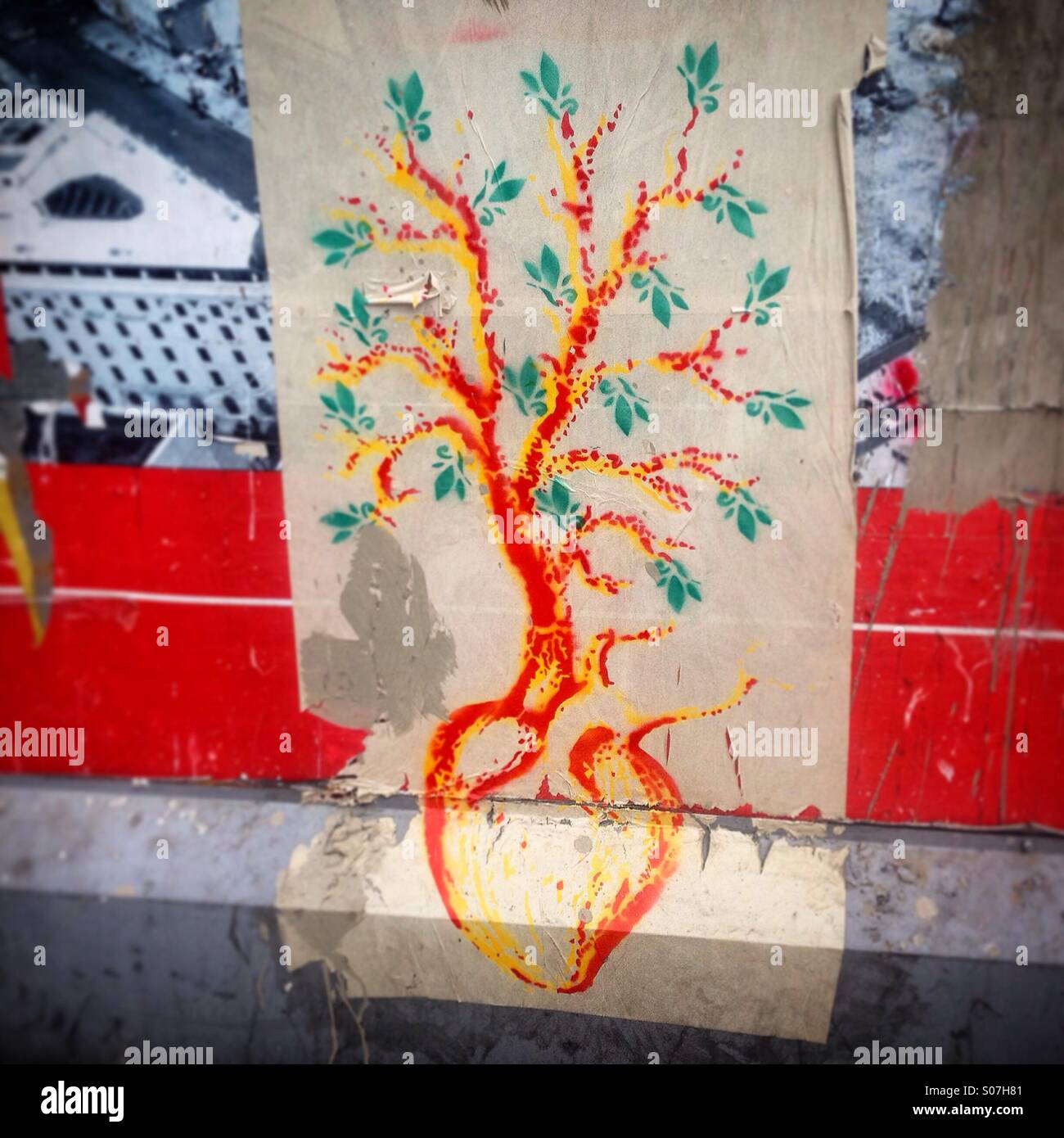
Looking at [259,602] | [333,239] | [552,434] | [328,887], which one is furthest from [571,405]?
[328,887]

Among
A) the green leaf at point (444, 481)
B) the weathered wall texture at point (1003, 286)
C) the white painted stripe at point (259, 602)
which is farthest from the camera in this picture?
the green leaf at point (444, 481)

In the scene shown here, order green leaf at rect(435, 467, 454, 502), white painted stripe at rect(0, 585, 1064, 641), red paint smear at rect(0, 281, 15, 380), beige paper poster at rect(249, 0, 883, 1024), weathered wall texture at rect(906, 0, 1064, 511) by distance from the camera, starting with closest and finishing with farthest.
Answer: weathered wall texture at rect(906, 0, 1064, 511) < beige paper poster at rect(249, 0, 883, 1024) < white painted stripe at rect(0, 585, 1064, 641) < green leaf at rect(435, 467, 454, 502) < red paint smear at rect(0, 281, 15, 380)

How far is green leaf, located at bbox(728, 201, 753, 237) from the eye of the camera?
1878 millimetres

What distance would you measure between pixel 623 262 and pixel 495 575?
897 millimetres

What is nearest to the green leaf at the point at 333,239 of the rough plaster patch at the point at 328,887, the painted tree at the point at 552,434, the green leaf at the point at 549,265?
the painted tree at the point at 552,434

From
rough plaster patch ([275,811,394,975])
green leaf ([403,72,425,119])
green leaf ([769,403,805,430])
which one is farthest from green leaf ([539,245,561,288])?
rough plaster patch ([275,811,394,975])

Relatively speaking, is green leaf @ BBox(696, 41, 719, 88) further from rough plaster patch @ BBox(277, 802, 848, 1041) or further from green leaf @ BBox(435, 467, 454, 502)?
rough plaster patch @ BBox(277, 802, 848, 1041)

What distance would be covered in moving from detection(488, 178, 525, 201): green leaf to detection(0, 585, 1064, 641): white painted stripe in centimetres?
126

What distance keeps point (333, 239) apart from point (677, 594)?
4.40 ft

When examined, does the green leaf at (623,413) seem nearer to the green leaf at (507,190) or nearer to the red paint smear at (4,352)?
the green leaf at (507,190)

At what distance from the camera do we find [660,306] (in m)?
1.94

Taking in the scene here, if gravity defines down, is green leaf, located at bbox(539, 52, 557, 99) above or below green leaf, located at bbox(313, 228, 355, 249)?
above

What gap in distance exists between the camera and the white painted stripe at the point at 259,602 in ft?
6.50

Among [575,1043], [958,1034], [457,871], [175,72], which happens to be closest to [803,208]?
[175,72]
